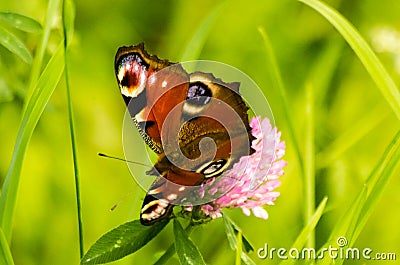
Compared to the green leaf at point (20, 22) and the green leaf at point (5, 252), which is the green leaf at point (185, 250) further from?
the green leaf at point (20, 22)

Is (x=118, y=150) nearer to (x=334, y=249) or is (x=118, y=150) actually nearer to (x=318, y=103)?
(x=318, y=103)

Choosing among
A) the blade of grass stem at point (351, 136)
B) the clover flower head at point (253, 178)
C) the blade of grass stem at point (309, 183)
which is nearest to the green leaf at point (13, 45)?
the clover flower head at point (253, 178)

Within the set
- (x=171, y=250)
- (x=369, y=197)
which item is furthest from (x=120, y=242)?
(x=369, y=197)

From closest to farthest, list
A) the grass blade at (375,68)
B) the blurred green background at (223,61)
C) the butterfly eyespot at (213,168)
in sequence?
the butterfly eyespot at (213,168)
the grass blade at (375,68)
the blurred green background at (223,61)

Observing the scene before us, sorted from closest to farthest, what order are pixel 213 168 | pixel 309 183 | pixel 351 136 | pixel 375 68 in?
pixel 213 168, pixel 375 68, pixel 309 183, pixel 351 136

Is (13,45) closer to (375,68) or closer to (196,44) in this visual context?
(196,44)

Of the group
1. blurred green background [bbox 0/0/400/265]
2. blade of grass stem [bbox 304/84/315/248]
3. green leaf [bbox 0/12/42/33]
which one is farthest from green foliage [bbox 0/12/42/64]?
blade of grass stem [bbox 304/84/315/248]

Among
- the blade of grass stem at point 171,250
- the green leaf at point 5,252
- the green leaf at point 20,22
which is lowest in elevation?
the blade of grass stem at point 171,250

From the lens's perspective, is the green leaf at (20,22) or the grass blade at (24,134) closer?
the grass blade at (24,134)
